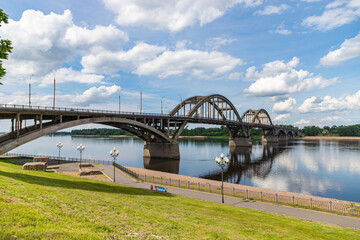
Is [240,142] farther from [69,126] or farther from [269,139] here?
[69,126]

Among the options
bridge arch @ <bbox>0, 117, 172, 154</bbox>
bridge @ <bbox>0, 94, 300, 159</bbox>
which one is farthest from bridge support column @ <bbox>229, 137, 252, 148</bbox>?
bridge arch @ <bbox>0, 117, 172, 154</bbox>

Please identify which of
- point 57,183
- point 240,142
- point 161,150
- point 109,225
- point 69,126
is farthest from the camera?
point 240,142

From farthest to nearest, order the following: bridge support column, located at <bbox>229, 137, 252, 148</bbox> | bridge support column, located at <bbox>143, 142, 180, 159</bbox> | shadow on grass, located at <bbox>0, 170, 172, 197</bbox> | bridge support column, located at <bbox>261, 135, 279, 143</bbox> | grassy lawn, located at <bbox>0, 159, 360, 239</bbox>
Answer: bridge support column, located at <bbox>261, 135, 279, 143</bbox>, bridge support column, located at <bbox>229, 137, 252, 148</bbox>, bridge support column, located at <bbox>143, 142, 180, 159</bbox>, shadow on grass, located at <bbox>0, 170, 172, 197</bbox>, grassy lawn, located at <bbox>0, 159, 360, 239</bbox>

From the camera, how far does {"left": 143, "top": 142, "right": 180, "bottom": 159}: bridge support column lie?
63.2 m

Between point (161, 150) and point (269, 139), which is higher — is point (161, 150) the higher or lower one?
the higher one

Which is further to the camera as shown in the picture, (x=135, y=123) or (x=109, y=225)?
(x=135, y=123)

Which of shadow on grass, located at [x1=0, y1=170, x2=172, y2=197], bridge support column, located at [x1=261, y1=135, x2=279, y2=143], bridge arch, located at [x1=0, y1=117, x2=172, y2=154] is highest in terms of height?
bridge arch, located at [x1=0, y1=117, x2=172, y2=154]

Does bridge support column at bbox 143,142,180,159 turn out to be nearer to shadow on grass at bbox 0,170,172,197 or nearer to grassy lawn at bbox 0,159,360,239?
shadow on grass at bbox 0,170,172,197

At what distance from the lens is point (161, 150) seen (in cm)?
6412

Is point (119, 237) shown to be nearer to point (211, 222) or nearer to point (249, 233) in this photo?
point (211, 222)

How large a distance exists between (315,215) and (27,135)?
3683 centimetres

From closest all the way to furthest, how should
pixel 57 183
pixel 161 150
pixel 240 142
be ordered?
pixel 57 183
pixel 161 150
pixel 240 142

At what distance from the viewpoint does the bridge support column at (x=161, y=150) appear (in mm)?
63156

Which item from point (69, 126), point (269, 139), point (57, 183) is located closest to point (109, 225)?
point (57, 183)
